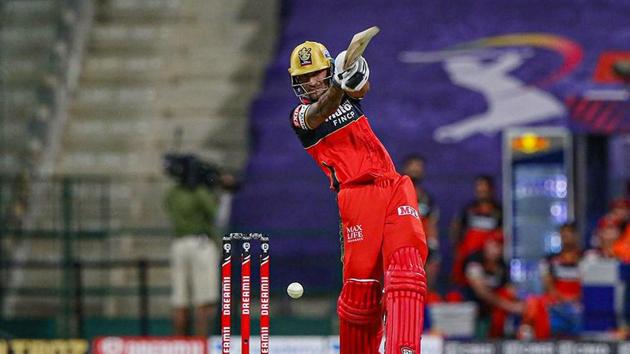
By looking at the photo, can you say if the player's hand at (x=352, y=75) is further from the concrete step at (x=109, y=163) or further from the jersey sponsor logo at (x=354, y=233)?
the concrete step at (x=109, y=163)

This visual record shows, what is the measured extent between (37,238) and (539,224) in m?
5.85

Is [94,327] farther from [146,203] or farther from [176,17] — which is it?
[176,17]

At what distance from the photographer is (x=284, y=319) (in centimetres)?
1966

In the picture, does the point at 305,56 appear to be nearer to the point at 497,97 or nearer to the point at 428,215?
the point at 428,215

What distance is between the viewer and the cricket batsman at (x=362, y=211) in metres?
11.1

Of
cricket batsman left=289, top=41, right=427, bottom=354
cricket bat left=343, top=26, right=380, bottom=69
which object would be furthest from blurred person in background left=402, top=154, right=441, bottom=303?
cricket bat left=343, top=26, right=380, bottom=69

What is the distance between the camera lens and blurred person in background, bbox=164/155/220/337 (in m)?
18.9

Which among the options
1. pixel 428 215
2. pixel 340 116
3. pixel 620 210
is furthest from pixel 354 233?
pixel 620 210

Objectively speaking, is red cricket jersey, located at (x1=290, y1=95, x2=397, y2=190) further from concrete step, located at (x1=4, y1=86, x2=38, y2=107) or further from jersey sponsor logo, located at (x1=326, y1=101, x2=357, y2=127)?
concrete step, located at (x1=4, y1=86, x2=38, y2=107)

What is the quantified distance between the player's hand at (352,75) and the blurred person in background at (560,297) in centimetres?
817

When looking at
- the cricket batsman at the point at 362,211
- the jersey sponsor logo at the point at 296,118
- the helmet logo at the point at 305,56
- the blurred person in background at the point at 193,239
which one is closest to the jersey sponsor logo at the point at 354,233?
the cricket batsman at the point at 362,211

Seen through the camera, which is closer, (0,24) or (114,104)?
(0,24)

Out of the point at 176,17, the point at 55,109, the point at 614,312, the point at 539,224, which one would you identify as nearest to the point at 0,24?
the point at 55,109

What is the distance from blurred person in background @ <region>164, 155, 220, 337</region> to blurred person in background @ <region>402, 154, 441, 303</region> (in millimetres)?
2220
